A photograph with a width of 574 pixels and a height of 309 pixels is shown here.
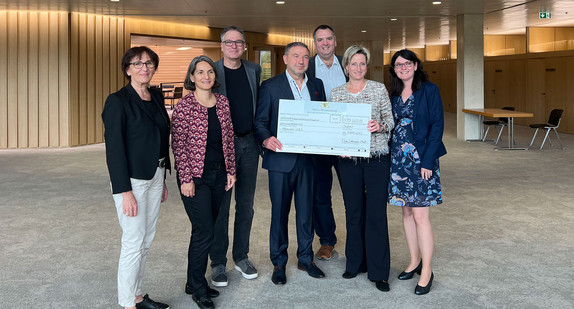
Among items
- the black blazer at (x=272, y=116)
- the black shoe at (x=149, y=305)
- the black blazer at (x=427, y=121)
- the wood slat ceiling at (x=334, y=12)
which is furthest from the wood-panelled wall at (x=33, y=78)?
the black blazer at (x=427, y=121)

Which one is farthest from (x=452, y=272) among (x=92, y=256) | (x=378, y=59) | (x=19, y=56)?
(x=378, y=59)

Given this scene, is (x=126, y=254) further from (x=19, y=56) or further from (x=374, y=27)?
(x=374, y=27)

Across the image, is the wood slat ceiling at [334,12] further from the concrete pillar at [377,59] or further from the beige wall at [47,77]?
the concrete pillar at [377,59]

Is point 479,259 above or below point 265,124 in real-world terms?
below

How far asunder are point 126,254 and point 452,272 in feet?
8.29

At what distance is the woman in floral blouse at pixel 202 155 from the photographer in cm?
366

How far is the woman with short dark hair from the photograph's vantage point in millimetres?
3266

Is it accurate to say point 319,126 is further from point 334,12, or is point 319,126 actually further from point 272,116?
point 334,12

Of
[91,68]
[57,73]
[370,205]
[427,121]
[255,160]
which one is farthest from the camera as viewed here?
[91,68]

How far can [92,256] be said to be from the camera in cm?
499

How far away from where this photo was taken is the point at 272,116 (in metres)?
4.26

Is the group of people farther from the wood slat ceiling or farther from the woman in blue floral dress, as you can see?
the wood slat ceiling

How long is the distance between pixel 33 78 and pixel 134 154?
11.8 metres

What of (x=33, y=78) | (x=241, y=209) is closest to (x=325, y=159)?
(x=241, y=209)
